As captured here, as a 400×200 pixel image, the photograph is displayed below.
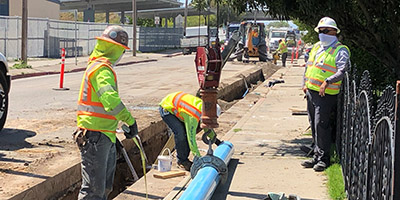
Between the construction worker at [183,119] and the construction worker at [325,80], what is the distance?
1.58 metres

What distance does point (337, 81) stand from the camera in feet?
24.9

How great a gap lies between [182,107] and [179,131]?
0.48 metres

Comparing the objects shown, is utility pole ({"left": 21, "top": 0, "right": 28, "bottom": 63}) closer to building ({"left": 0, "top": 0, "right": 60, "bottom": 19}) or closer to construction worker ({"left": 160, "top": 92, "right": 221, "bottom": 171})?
construction worker ({"left": 160, "top": 92, "right": 221, "bottom": 171})

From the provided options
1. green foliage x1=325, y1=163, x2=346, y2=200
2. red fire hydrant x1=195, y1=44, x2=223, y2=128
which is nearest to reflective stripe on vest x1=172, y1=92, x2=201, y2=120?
red fire hydrant x1=195, y1=44, x2=223, y2=128

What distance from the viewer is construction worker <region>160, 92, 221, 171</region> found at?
7.36 m

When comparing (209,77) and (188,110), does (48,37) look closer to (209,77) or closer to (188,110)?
(188,110)

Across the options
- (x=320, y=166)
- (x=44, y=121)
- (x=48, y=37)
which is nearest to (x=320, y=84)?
(x=320, y=166)

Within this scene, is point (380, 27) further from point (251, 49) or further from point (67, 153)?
point (251, 49)

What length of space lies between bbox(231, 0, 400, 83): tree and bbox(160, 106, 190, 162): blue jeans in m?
2.05

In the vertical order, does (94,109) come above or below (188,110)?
above

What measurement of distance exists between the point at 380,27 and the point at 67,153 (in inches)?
190

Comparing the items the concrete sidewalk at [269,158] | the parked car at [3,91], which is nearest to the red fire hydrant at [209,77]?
the concrete sidewalk at [269,158]

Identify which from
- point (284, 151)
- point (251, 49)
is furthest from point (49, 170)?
point (251, 49)

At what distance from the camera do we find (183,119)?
7.86 m
